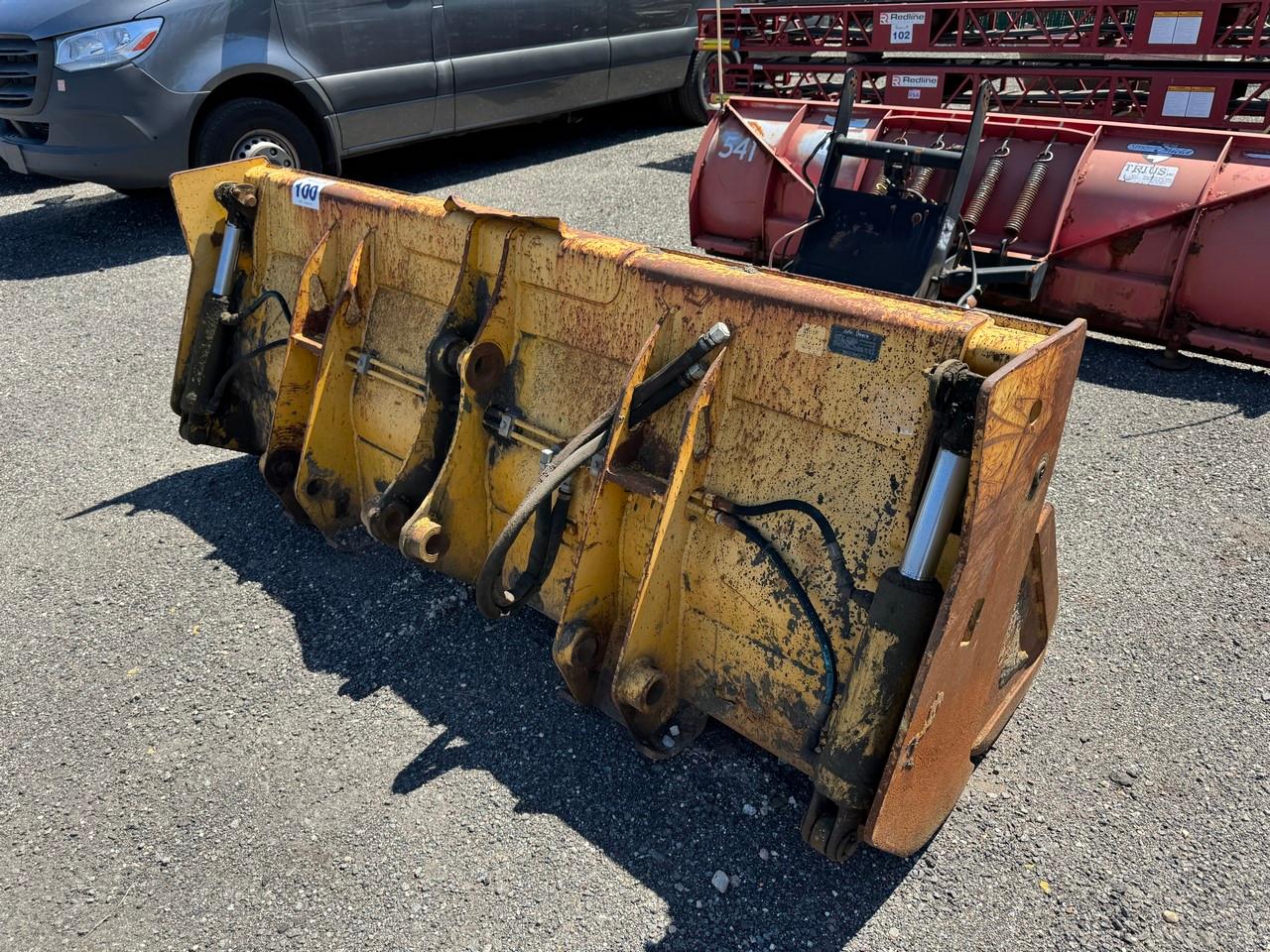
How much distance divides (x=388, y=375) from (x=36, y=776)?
1.65 metres

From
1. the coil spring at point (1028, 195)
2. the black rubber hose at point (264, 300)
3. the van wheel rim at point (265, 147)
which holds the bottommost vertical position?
the black rubber hose at point (264, 300)

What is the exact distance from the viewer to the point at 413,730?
281cm

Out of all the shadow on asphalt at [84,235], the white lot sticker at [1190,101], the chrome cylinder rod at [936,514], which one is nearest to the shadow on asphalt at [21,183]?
the shadow on asphalt at [84,235]

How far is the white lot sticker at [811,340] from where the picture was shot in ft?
7.52

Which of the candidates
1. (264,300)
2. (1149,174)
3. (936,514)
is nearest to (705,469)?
(936,514)

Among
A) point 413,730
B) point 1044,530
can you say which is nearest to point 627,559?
point 413,730

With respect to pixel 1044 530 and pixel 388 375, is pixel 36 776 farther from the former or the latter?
pixel 1044 530

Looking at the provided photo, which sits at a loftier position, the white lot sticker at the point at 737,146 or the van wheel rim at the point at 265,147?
the white lot sticker at the point at 737,146

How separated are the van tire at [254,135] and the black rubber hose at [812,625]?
20.0ft

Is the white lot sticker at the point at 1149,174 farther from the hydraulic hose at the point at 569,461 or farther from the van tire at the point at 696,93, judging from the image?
the van tire at the point at 696,93

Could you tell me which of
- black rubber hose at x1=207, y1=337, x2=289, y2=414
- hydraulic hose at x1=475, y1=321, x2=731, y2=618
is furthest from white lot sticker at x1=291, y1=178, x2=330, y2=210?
hydraulic hose at x1=475, y1=321, x2=731, y2=618

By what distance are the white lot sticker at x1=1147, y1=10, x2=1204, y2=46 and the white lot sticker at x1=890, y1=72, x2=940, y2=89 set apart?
1708mm

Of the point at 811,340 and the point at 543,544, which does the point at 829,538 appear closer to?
the point at 811,340

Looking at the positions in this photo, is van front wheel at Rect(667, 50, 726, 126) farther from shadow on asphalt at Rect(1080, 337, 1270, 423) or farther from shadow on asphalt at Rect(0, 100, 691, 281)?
shadow on asphalt at Rect(1080, 337, 1270, 423)
